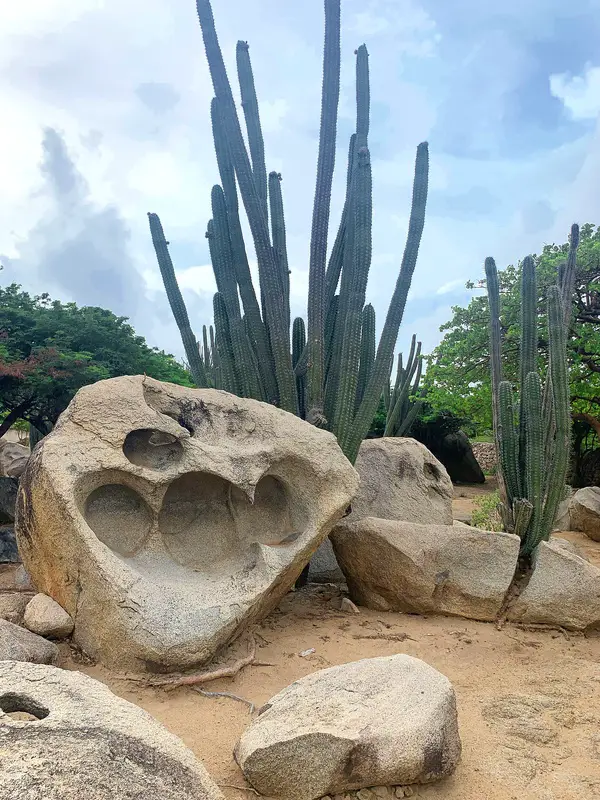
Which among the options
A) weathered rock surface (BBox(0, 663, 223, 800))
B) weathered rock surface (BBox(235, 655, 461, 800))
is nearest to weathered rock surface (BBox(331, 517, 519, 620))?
weathered rock surface (BBox(235, 655, 461, 800))

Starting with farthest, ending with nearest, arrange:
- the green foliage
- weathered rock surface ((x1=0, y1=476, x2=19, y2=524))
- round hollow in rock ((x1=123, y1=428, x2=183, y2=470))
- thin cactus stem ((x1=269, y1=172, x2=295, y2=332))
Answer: weathered rock surface ((x1=0, y1=476, x2=19, y2=524))
the green foliage
thin cactus stem ((x1=269, y1=172, x2=295, y2=332))
round hollow in rock ((x1=123, y1=428, x2=183, y2=470))

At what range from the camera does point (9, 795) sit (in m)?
1.89

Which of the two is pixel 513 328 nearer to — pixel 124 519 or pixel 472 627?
pixel 472 627

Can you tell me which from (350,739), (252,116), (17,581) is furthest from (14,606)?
(252,116)

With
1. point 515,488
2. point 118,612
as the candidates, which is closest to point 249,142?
point 515,488

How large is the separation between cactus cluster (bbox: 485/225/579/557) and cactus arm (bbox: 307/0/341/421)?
2216 mm

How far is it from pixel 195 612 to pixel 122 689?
0.63m

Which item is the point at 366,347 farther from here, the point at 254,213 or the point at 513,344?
the point at 513,344

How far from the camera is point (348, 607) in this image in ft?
18.5

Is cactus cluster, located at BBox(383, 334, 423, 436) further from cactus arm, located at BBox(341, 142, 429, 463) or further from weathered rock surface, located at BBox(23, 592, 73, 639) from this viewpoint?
weathered rock surface, located at BBox(23, 592, 73, 639)

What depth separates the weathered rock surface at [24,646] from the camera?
3.80m

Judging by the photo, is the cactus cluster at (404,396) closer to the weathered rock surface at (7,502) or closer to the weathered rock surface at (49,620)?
the weathered rock surface at (7,502)

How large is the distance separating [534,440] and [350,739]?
184 inches

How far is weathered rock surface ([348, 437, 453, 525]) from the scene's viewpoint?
680 centimetres
